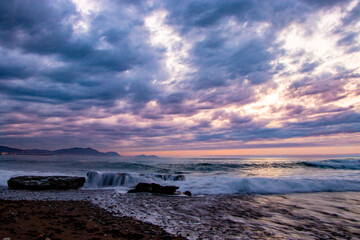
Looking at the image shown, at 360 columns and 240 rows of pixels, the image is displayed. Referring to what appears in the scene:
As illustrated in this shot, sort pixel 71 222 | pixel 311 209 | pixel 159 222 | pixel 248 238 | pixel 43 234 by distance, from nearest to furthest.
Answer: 1. pixel 43 234
2. pixel 248 238
3. pixel 71 222
4. pixel 159 222
5. pixel 311 209

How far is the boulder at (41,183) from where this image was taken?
11312 millimetres

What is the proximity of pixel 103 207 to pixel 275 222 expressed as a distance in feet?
18.0

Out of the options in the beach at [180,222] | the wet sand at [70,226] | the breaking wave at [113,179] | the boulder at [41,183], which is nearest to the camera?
Result: the wet sand at [70,226]

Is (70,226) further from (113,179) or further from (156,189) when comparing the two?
(113,179)

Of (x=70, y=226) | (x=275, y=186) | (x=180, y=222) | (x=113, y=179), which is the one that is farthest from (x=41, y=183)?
(x=275, y=186)

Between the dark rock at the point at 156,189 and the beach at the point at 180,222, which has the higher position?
the beach at the point at 180,222

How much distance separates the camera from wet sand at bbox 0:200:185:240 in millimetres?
4004

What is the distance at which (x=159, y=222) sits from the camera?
5.48 meters

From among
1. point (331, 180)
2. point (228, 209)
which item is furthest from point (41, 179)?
point (331, 180)

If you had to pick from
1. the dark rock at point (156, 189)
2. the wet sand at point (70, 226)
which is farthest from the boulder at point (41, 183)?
the wet sand at point (70, 226)

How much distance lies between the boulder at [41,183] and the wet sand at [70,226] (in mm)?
6073

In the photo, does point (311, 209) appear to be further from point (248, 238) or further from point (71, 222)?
point (71, 222)

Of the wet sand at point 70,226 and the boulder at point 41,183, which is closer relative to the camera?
the wet sand at point 70,226

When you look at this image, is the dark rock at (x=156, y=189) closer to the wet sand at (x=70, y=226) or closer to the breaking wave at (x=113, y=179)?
the breaking wave at (x=113, y=179)
